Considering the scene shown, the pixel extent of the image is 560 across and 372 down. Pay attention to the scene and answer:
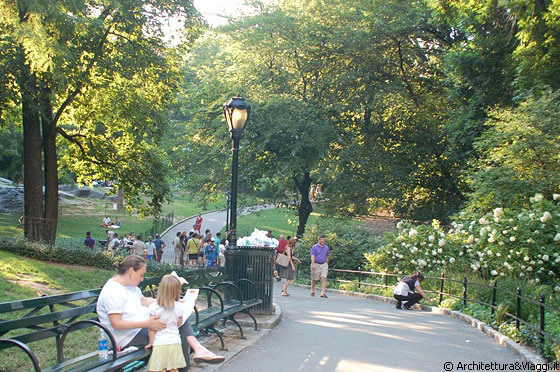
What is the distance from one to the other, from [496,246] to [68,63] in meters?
13.8

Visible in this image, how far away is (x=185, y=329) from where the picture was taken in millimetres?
6746

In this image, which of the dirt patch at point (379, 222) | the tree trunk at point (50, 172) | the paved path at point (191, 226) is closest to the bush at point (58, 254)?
the tree trunk at point (50, 172)

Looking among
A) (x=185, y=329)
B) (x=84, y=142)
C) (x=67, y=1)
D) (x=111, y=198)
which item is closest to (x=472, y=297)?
(x=185, y=329)

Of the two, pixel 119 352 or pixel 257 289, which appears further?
pixel 257 289

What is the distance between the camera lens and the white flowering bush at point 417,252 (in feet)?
59.1

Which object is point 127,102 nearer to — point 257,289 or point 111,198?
point 257,289

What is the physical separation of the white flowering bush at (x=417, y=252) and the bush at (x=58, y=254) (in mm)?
8768

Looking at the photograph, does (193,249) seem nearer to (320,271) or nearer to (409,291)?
(320,271)

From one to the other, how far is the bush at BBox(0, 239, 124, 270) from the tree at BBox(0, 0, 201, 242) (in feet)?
6.77

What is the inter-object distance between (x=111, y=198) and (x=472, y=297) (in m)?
50.3

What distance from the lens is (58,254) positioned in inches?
706

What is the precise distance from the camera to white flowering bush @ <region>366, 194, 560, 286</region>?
48.5ft

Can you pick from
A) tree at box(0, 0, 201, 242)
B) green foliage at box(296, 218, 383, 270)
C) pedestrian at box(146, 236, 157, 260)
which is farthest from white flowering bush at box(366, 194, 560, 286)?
pedestrian at box(146, 236, 157, 260)

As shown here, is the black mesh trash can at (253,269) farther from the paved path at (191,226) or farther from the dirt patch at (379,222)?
the dirt patch at (379,222)
